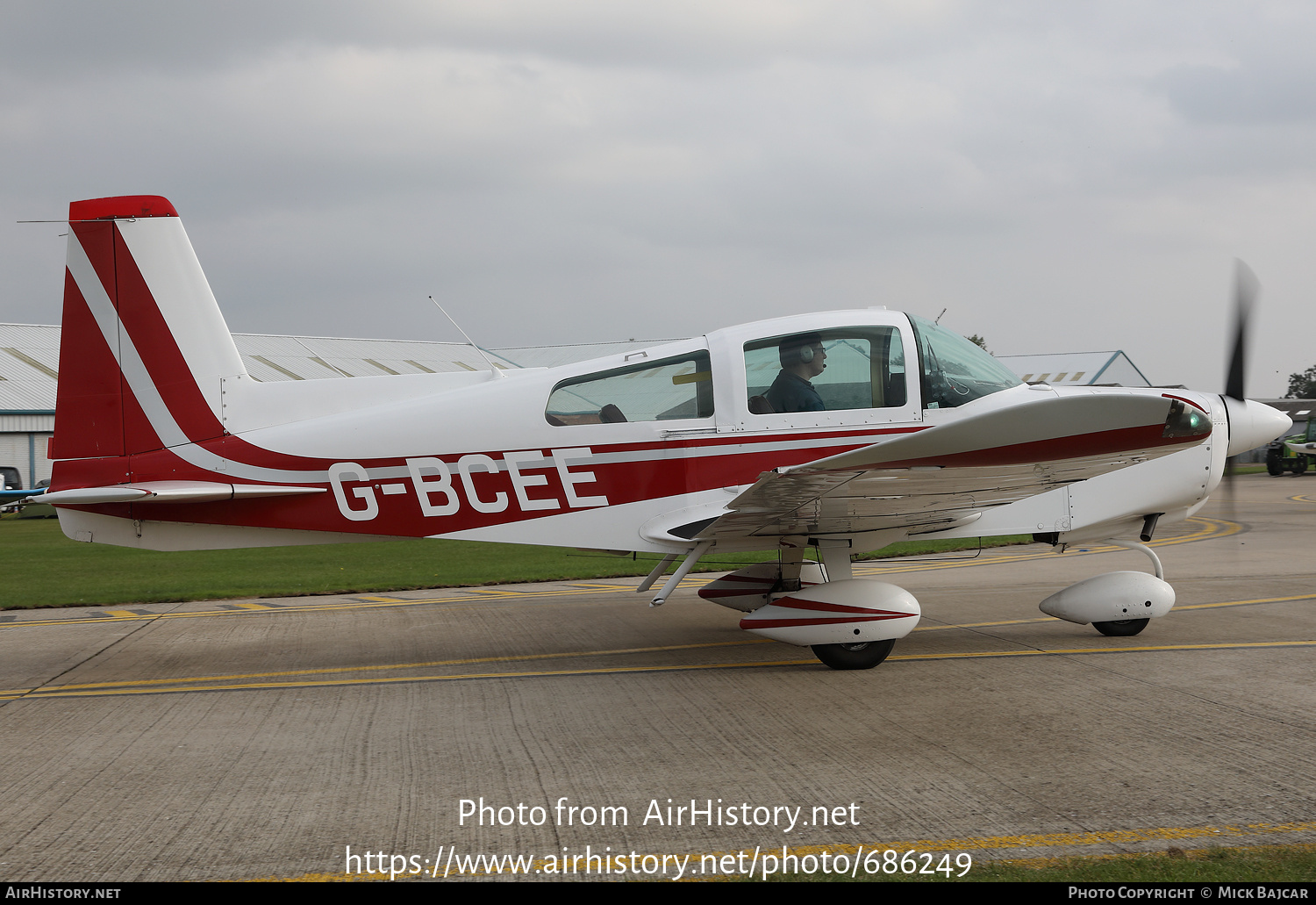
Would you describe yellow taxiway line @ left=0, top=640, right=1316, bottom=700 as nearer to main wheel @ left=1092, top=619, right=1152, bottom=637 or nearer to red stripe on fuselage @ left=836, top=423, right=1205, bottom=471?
main wheel @ left=1092, top=619, right=1152, bottom=637

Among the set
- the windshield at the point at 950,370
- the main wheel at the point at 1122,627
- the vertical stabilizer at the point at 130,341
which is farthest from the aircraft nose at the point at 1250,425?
the vertical stabilizer at the point at 130,341

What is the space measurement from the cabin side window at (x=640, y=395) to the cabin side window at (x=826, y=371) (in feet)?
1.21

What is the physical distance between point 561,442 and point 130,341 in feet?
11.1

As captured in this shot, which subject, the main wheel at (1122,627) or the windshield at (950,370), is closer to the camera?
the windshield at (950,370)

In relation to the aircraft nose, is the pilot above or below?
above

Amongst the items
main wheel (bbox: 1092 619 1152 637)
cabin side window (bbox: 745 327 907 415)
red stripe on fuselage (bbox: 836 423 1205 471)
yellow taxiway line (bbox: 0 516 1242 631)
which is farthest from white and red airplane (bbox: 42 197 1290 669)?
yellow taxiway line (bbox: 0 516 1242 631)

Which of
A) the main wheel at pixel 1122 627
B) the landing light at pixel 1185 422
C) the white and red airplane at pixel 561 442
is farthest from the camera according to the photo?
the main wheel at pixel 1122 627

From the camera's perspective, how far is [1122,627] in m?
7.41

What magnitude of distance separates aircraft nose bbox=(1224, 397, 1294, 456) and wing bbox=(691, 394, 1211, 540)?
7.07ft

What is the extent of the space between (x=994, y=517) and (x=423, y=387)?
15.0 feet

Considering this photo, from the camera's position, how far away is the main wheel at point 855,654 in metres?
6.59

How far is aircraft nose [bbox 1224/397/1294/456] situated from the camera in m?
7.27

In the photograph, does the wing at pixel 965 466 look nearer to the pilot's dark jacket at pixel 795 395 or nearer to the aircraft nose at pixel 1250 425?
the pilot's dark jacket at pixel 795 395

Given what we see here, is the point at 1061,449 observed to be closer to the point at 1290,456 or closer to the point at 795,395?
the point at 795,395
